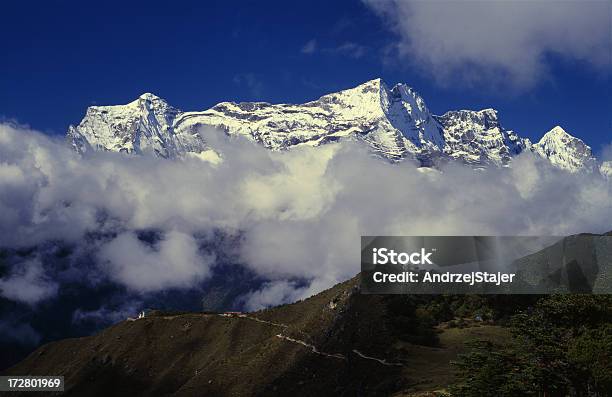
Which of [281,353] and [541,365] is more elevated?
[281,353]

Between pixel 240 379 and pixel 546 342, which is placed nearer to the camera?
pixel 546 342

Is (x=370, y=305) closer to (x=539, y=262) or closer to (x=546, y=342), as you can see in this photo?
(x=539, y=262)

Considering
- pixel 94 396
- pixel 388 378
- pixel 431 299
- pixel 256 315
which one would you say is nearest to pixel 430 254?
pixel 388 378

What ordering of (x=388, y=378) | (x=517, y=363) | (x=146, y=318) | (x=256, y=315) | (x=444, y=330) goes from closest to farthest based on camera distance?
(x=517, y=363) → (x=388, y=378) → (x=444, y=330) → (x=256, y=315) → (x=146, y=318)

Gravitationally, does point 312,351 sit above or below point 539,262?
below

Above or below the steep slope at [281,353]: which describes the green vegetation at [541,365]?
below

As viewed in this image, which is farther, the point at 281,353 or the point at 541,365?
the point at 281,353

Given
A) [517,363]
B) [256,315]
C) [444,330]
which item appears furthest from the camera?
[256,315]

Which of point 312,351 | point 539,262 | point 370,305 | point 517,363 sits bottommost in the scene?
point 517,363

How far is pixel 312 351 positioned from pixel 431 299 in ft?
90.3

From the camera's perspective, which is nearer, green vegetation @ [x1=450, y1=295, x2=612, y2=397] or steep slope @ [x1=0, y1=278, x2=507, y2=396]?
green vegetation @ [x1=450, y1=295, x2=612, y2=397]

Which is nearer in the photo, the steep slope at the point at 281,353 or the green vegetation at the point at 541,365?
the green vegetation at the point at 541,365

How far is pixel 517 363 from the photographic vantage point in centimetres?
7288

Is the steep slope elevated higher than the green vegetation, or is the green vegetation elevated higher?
the steep slope
